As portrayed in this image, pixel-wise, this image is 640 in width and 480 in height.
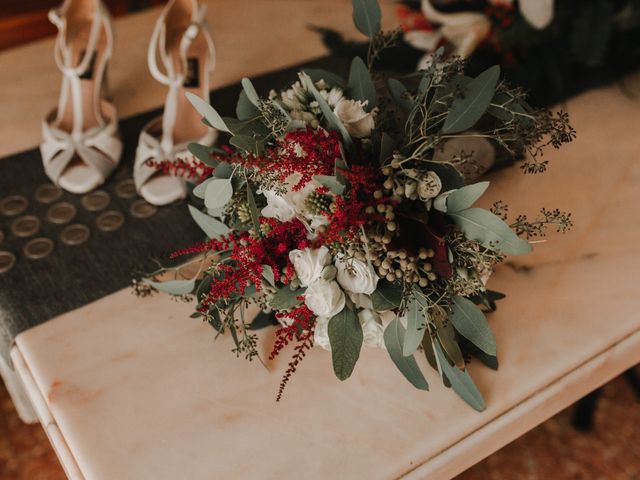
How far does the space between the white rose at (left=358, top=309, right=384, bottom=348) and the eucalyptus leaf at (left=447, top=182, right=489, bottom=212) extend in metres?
0.18

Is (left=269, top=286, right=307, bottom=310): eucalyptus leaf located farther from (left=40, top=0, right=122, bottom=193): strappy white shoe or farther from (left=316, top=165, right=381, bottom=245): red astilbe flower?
(left=40, top=0, right=122, bottom=193): strappy white shoe

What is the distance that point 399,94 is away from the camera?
2.74 ft

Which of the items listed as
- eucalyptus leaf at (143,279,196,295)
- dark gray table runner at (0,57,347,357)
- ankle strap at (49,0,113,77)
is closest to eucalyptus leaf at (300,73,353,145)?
eucalyptus leaf at (143,279,196,295)

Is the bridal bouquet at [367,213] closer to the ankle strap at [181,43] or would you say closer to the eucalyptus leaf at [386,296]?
the eucalyptus leaf at [386,296]

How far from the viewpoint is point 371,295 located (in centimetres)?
77

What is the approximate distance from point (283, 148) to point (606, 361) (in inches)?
22.8

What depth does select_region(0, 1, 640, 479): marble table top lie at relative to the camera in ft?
2.62

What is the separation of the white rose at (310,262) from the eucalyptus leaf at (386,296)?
7 centimetres

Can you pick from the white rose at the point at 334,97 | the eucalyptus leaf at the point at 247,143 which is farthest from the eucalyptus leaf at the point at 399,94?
the eucalyptus leaf at the point at 247,143

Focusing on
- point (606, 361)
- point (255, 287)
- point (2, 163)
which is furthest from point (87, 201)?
point (606, 361)

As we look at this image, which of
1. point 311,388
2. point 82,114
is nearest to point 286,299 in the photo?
point 311,388

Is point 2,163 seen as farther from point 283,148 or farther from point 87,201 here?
point 283,148

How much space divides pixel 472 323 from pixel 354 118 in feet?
0.98

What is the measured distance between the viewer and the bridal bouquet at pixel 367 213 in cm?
71
